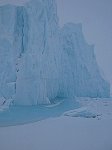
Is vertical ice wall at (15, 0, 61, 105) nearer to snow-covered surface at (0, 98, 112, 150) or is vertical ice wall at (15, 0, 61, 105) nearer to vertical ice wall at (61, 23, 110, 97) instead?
vertical ice wall at (61, 23, 110, 97)

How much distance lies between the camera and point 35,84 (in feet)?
9.14

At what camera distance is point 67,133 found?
257 centimetres

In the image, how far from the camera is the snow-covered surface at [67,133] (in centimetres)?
252

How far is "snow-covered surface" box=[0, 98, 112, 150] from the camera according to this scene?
2523 millimetres

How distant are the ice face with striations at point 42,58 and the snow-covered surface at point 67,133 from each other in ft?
0.64

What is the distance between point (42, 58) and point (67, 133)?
0.78 meters

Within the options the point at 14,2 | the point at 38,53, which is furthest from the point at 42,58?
the point at 14,2

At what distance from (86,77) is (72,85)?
0.17 metres

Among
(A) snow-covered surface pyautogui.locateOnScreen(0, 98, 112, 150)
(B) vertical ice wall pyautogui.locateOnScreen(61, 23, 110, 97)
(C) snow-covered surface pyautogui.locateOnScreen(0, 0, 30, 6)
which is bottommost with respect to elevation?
(A) snow-covered surface pyautogui.locateOnScreen(0, 98, 112, 150)

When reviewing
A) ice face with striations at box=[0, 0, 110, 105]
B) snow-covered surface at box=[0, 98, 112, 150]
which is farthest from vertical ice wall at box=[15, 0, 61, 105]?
snow-covered surface at box=[0, 98, 112, 150]

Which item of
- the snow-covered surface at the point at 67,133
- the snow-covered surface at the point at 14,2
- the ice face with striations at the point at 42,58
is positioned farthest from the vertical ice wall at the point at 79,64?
the snow-covered surface at the point at 14,2

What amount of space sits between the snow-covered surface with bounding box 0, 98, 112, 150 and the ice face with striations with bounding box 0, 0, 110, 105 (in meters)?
0.19

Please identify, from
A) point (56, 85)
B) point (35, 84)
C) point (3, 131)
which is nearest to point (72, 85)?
point (56, 85)

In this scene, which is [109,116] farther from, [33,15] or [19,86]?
[33,15]
